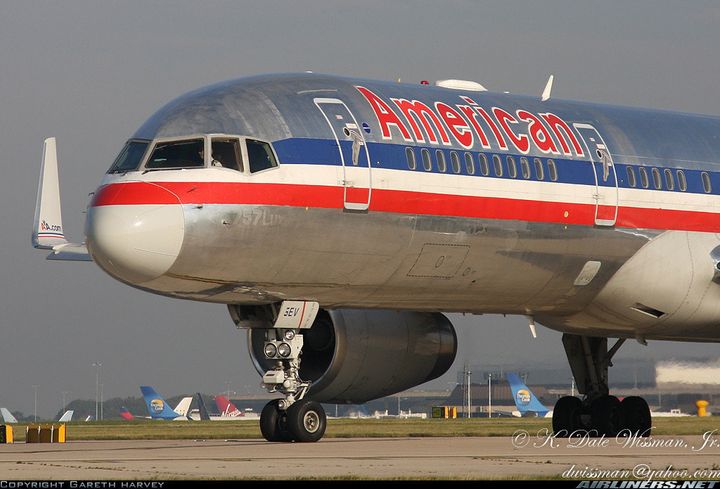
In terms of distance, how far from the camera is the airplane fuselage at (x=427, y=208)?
Answer: 72.0 feet

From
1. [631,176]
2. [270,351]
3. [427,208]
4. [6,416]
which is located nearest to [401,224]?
[427,208]

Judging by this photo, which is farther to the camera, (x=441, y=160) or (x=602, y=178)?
(x=602, y=178)

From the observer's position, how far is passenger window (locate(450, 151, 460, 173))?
24.3m

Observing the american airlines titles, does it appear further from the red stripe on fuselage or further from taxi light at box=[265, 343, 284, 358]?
taxi light at box=[265, 343, 284, 358]

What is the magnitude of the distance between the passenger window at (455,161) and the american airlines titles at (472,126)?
225 mm

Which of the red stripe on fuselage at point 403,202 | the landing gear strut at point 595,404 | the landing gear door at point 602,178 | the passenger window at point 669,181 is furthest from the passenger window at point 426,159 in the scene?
the landing gear strut at point 595,404

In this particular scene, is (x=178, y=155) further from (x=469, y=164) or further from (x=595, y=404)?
(x=595, y=404)

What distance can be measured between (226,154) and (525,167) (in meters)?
5.82

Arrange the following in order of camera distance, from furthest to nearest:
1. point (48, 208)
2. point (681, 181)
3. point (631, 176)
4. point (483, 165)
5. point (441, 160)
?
point (48, 208), point (681, 181), point (631, 176), point (483, 165), point (441, 160)

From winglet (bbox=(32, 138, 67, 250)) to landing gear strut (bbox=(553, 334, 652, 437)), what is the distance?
40.7ft

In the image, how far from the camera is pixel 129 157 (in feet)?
74.8

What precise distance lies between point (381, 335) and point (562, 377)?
14.3m

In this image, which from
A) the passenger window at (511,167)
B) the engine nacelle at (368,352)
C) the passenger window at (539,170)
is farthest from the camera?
the engine nacelle at (368,352)

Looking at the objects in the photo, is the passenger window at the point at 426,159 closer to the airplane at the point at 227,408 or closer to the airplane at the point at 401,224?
the airplane at the point at 401,224
